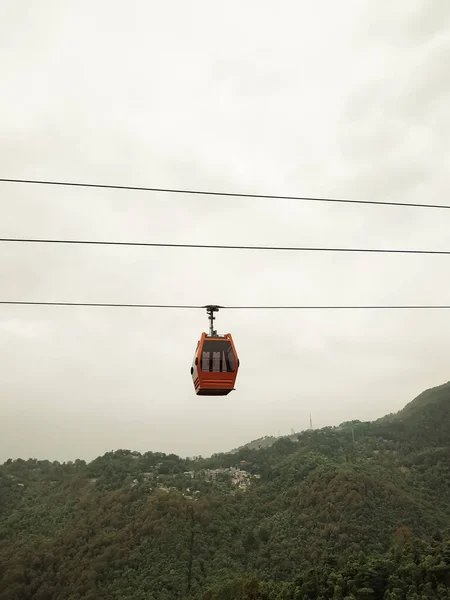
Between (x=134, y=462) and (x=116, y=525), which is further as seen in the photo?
(x=134, y=462)

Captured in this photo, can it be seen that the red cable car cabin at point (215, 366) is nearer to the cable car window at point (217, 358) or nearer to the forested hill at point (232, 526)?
the cable car window at point (217, 358)

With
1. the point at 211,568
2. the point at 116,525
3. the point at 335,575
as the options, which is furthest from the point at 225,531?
the point at 335,575

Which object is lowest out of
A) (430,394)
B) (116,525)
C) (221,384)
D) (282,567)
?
(282,567)

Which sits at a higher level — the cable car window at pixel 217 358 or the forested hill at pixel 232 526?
the cable car window at pixel 217 358

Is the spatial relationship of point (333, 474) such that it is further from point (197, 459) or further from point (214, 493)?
point (197, 459)

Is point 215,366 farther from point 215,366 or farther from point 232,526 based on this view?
point 232,526

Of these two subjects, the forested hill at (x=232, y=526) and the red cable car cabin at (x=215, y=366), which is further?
the forested hill at (x=232, y=526)

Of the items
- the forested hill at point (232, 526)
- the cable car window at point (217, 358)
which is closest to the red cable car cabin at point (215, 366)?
the cable car window at point (217, 358)
